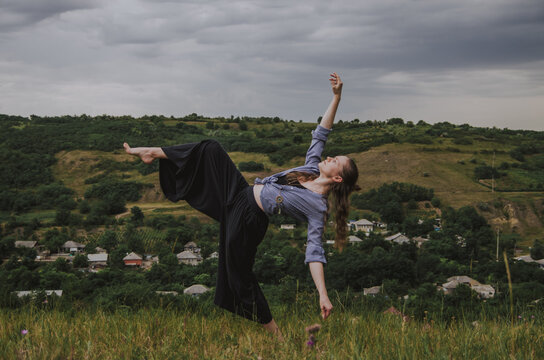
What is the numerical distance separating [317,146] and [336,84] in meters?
0.50

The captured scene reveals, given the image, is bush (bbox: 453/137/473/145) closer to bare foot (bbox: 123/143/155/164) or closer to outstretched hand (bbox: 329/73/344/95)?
outstretched hand (bbox: 329/73/344/95)

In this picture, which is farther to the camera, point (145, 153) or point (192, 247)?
point (192, 247)

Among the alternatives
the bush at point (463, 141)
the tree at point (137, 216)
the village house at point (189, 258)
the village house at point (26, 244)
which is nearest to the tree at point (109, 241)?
the tree at point (137, 216)

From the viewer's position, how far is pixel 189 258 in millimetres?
50344

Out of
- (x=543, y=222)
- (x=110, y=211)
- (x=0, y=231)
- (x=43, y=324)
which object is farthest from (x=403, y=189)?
(x=43, y=324)

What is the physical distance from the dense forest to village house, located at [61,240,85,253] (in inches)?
48.5

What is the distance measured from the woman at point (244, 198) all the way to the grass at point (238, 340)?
0.28 meters

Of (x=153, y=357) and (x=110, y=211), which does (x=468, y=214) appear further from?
(x=153, y=357)

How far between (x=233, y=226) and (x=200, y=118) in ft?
373

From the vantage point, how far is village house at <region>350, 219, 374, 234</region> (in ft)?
196

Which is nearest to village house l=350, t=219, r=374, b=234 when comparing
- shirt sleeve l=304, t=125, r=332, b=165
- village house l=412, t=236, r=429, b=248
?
village house l=412, t=236, r=429, b=248

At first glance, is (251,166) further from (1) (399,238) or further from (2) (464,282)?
(2) (464,282)

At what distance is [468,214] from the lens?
190 ft

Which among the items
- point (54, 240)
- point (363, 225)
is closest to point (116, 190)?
point (54, 240)
